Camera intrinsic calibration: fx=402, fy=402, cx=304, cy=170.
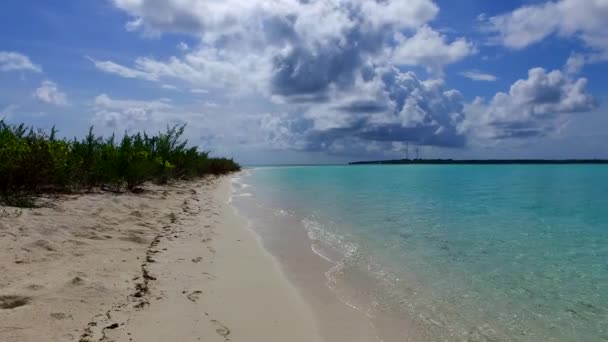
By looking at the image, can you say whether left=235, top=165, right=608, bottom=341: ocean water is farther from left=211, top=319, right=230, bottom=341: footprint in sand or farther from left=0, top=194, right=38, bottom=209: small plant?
left=0, top=194, right=38, bottom=209: small plant

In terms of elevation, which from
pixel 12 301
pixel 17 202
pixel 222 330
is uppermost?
pixel 17 202

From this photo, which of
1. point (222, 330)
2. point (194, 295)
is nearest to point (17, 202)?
point (194, 295)

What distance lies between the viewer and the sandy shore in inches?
128

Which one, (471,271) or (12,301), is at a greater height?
(12,301)

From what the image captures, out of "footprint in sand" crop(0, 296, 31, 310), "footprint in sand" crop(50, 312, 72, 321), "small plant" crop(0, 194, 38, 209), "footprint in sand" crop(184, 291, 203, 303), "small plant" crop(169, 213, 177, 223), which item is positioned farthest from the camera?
"small plant" crop(169, 213, 177, 223)

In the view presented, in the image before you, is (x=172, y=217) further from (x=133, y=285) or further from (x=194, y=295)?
(x=194, y=295)

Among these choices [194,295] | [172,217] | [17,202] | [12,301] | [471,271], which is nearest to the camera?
[12,301]

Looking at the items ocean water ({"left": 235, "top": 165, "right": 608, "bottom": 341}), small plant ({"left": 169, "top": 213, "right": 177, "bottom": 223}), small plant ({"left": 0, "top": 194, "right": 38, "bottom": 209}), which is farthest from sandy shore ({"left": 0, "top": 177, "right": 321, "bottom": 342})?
ocean water ({"left": 235, "top": 165, "right": 608, "bottom": 341})

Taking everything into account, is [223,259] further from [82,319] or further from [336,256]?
[82,319]

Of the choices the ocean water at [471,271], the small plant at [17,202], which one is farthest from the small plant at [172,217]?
the small plant at [17,202]

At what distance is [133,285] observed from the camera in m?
4.30

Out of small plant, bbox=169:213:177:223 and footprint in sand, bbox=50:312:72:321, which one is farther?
small plant, bbox=169:213:177:223

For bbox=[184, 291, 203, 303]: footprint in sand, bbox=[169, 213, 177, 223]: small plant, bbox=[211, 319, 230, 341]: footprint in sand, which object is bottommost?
bbox=[211, 319, 230, 341]: footprint in sand

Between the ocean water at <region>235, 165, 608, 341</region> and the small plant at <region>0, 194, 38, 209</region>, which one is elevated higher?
the small plant at <region>0, 194, 38, 209</region>
